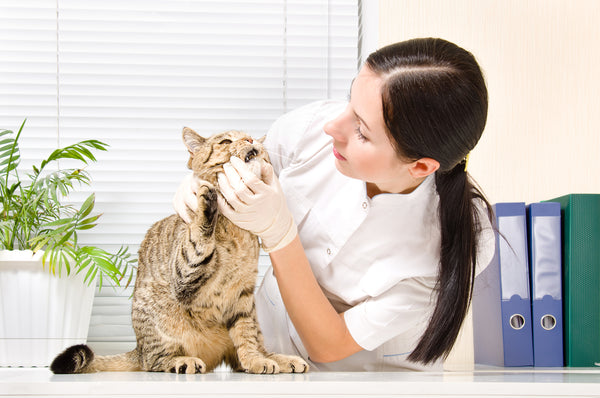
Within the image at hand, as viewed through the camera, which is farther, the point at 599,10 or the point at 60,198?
the point at 60,198

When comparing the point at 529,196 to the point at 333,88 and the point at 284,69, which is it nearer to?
the point at 333,88

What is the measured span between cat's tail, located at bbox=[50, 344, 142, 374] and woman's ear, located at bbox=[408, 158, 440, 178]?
66cm

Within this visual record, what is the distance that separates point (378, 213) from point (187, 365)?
0.50 metres

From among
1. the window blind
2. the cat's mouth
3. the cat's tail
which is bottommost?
the cat's tail

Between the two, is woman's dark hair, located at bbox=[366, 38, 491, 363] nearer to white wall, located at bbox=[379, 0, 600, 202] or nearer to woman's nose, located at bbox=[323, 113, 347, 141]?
woman's nose, located at bbox=[323, 113, 347, 141]

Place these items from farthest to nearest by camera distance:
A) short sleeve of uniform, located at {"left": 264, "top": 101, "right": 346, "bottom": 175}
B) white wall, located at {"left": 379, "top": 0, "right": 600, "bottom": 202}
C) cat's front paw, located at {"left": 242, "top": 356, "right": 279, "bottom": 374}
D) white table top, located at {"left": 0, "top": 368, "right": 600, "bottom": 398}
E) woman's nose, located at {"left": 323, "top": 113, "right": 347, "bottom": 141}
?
1. white wall, located at {"left": 379, "top": 0, "right": 600, "bottom": 202}
2. short sleeve of uniform, located at {"left": 264, "top": 101, "right": 346, "bottom": 175}
3. woman's nose, located at {"left": 323, "top": 113, "right": 347, "bottom": 141}
4. cat's front paw, located at {"left": 242, "top": 356, "right": 279, "bottom": 374}
5. white table top, located at {"left": 0, "top": 368, "right": 600, "bottom": 398}

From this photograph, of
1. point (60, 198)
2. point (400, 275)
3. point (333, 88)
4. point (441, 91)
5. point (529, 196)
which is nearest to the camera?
point (441, 91)

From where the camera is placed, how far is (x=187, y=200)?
0.92 meters

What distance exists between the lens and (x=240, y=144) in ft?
3.03

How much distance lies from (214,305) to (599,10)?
52.9 inches

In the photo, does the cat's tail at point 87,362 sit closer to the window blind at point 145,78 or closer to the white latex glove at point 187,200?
the white latex glove at point 187,200

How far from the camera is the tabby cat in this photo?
0.85m

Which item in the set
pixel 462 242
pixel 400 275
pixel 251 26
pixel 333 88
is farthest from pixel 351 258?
pixel 251 26

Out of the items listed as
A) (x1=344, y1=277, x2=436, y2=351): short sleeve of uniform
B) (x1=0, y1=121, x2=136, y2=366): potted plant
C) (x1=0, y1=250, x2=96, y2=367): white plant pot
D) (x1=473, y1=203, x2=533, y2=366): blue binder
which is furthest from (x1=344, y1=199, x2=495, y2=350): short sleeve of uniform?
(x1=0, y1=250, x2=96, y2=367): white plant pot
